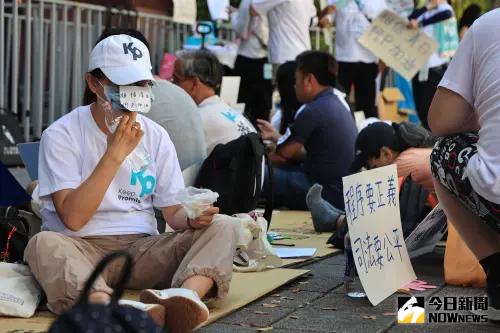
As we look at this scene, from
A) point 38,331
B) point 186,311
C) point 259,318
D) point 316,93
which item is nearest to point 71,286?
point 38,331

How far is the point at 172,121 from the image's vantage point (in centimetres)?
555

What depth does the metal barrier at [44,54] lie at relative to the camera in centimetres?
898

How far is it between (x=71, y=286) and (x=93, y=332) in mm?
1549

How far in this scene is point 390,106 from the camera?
12.6 meters

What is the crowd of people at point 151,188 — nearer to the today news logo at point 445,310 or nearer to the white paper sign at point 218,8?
the today news logo at point 445,310

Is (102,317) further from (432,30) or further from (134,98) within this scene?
(432,30)

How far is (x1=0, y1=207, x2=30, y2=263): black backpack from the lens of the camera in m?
4.43

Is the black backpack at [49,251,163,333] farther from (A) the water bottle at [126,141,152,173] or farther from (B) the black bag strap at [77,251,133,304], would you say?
(A) the water bottle at [126,141,152,173]

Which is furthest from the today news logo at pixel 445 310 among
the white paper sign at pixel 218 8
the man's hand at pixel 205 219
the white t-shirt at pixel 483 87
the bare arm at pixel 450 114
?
the white paper sign at pixel 218 8

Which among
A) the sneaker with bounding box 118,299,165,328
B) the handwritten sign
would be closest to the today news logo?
the sneaker with bounding box 118,299,165,328

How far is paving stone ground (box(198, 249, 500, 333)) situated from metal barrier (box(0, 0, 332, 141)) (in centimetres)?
479

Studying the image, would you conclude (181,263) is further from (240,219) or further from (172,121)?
(172,121)

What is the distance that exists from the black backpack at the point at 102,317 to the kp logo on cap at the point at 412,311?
1.82 metres

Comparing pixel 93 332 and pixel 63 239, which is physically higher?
pixel 93 332
